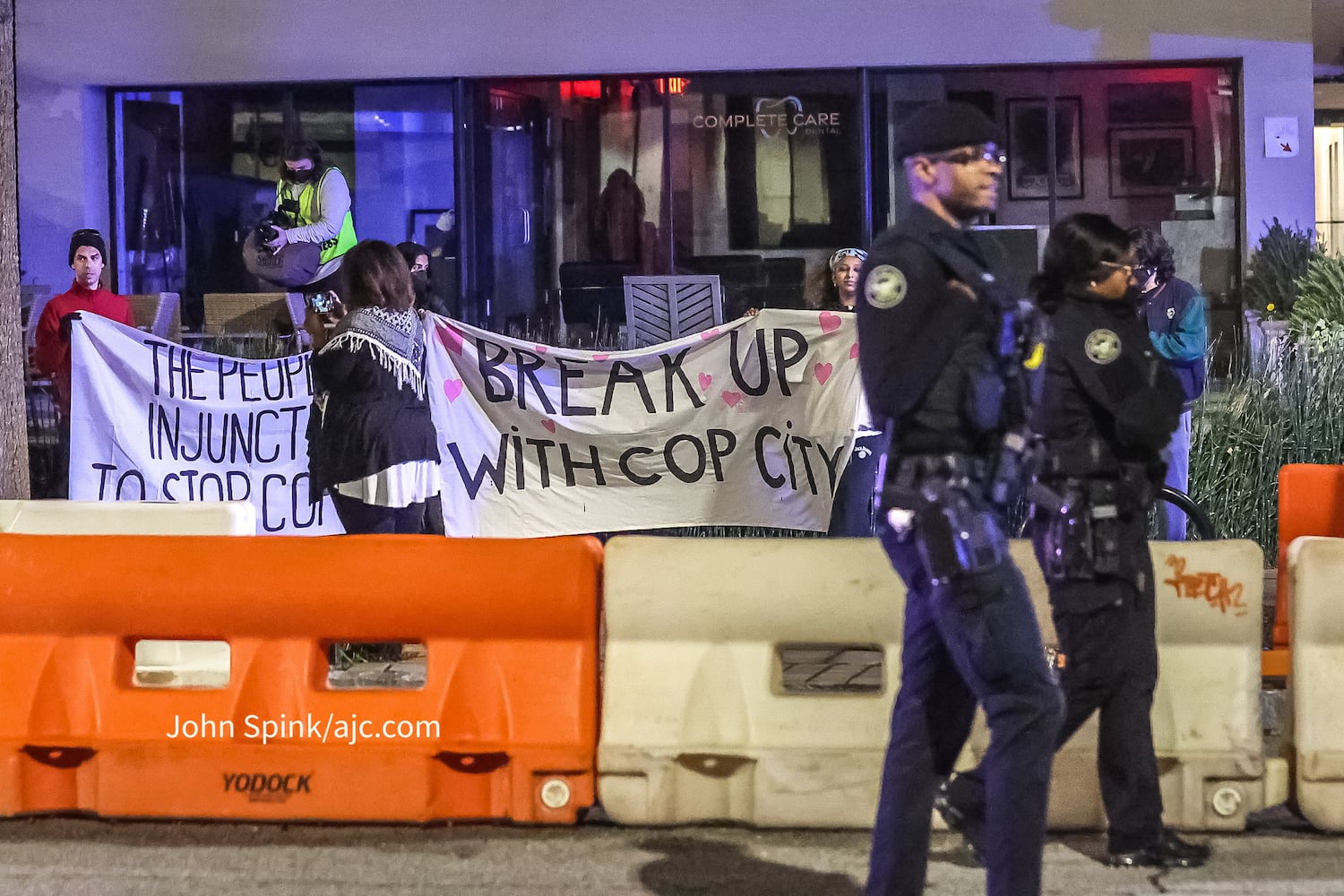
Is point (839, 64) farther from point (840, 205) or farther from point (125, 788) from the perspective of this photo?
point (125, 788)

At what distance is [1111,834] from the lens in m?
4.87

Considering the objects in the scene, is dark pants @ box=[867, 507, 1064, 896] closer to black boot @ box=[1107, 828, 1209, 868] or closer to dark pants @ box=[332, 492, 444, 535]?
black boot @ box=[1107, 828, 1209, 868]

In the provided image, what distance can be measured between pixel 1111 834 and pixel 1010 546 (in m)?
0.98

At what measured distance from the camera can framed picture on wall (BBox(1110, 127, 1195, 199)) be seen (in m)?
14.8

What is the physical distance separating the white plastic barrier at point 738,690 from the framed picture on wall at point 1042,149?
10254 millimetres

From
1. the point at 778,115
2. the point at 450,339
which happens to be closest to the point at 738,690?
the point at 450,339

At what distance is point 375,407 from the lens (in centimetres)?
720

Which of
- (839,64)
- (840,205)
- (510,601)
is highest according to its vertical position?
(839,64)

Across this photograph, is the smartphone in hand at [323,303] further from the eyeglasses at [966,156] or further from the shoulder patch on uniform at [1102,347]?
the eyeglasses at [966,156]

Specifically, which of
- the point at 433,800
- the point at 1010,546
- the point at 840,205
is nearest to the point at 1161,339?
the point at 1010,546

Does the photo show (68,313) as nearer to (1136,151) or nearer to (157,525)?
(157,525)

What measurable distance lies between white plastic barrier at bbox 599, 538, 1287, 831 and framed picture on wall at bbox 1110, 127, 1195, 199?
10.2 m

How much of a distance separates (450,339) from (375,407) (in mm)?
1769

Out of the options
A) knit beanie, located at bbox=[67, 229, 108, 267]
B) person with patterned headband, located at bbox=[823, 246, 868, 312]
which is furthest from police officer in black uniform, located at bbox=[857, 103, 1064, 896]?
knit beanie, located at bbox=[67, 229, 108, 267]
